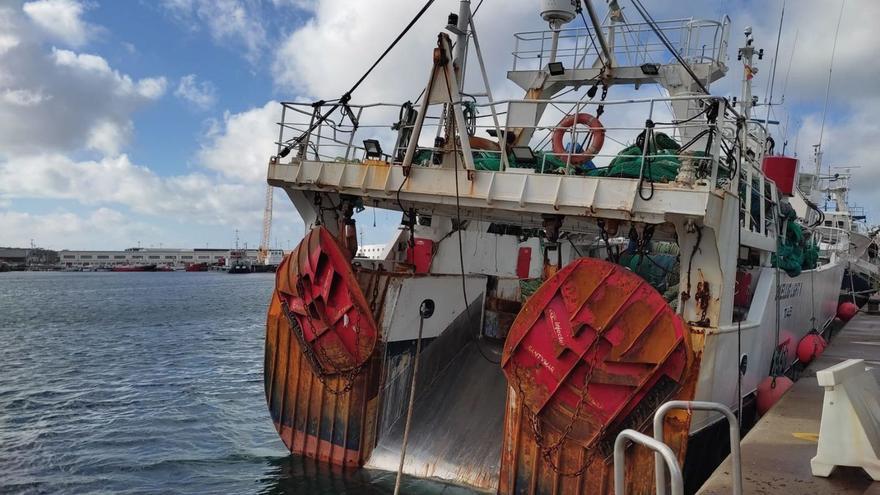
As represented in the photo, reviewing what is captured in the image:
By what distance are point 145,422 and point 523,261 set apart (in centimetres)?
841

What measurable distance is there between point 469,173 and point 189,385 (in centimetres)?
1158

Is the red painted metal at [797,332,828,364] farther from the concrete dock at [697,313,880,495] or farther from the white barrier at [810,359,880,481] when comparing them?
the white barrier at [810,359,880,481]

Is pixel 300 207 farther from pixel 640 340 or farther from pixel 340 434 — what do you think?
pixel 640 340

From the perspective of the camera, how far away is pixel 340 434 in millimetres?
8992

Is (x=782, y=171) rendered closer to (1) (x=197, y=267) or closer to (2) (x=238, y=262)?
(2) (x=238, y=262)

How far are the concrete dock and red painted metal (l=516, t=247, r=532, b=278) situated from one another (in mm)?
5622

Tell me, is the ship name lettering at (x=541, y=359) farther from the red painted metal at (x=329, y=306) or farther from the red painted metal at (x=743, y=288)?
the red painted metal at (x=743, y=288)

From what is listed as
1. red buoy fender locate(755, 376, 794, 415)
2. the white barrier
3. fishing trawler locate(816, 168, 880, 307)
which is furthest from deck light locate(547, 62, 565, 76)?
fishing trawler locate(816, 168, 880, 307)

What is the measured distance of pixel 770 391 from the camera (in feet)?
30.4

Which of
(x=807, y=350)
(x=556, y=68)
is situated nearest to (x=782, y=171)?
(x=807, y=350)

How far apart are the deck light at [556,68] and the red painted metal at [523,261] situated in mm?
4100

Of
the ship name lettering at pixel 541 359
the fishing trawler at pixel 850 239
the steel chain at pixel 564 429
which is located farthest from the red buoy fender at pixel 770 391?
the fishing trawler at pixel 850 239

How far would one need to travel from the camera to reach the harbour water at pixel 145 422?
350 inches

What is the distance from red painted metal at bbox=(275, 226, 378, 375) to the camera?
8.54 m
